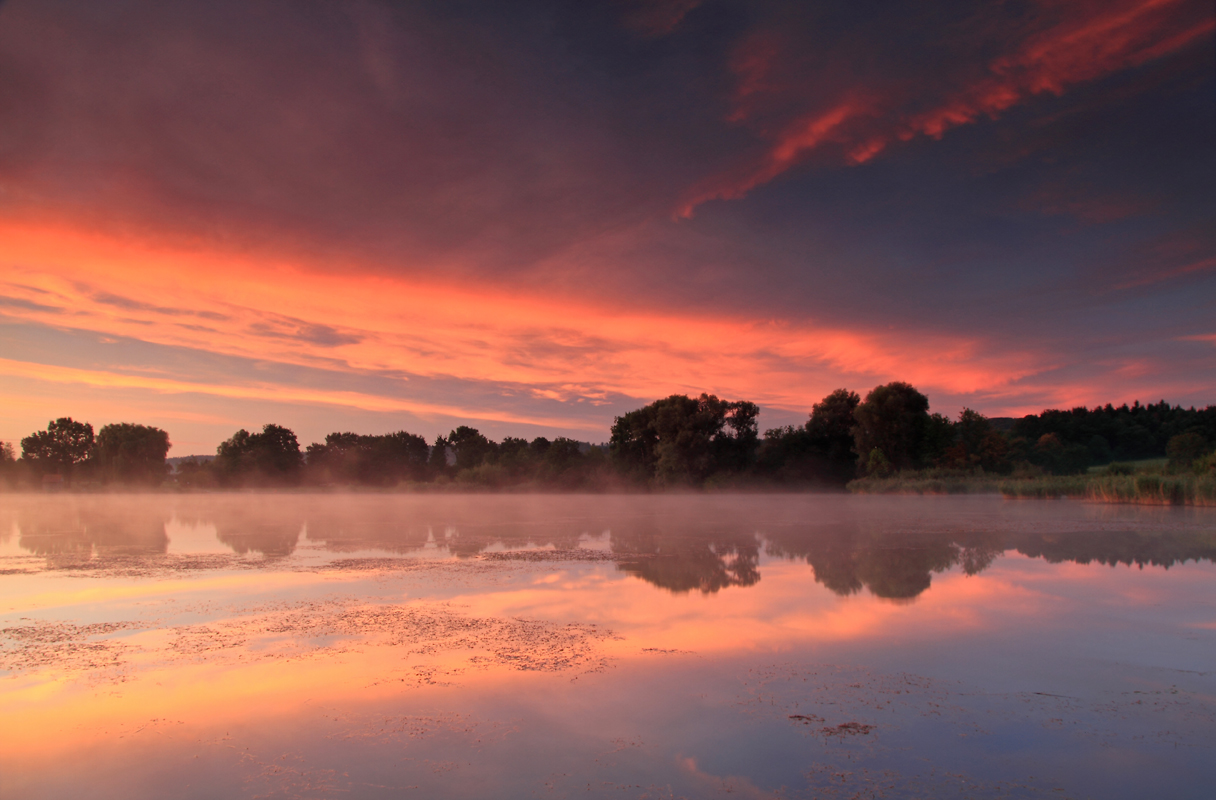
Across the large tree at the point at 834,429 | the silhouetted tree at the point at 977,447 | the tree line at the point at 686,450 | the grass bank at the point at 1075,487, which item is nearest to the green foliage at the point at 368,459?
the tree line at the point at 686,450

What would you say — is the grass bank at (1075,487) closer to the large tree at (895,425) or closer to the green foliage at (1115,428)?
the large tree at (895,425)

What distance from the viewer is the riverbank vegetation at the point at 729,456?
1770 inches

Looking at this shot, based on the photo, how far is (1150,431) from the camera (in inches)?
2603

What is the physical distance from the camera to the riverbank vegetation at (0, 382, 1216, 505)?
4497cm

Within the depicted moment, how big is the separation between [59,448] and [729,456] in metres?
73.0

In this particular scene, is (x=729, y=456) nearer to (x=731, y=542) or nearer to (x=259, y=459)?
(x=731, y=542)

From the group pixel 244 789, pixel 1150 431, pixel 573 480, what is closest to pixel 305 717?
pixel 244 789

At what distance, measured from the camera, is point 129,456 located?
245ft

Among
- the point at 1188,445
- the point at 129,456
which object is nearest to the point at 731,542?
the point at 1188,445

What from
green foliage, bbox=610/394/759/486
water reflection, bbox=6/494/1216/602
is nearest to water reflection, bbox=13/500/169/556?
water reflection, bbox=6/494/1216/602

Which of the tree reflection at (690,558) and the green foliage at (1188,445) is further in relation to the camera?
the green foliage at (1188,445)

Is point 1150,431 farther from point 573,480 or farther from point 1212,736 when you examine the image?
point 1212,736

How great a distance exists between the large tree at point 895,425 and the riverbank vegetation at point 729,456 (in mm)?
102

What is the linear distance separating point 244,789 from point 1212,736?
5.08m
